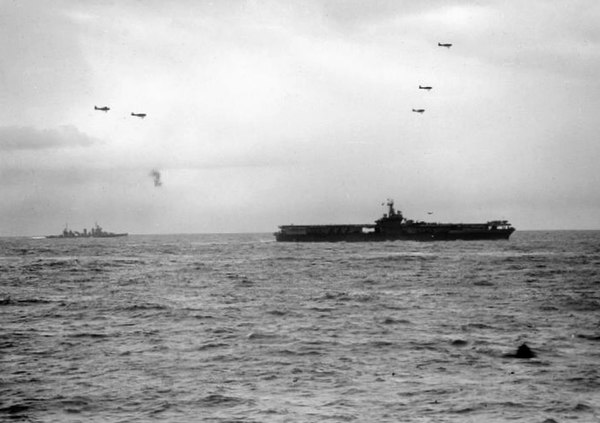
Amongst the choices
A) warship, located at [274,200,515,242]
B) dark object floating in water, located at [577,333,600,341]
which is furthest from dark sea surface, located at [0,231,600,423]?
warship, located at [274,200,515,242]

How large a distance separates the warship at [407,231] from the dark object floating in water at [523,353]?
400ft

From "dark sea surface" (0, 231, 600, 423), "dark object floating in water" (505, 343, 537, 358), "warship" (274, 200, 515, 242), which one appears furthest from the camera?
"warship" (274, 200, 515, 242)

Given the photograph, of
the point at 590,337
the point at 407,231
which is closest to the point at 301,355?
the point at 590,337

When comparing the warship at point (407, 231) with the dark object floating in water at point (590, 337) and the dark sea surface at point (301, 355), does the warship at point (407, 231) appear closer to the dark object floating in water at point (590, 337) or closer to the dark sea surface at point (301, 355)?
the dark sea surface at point (301, 355)

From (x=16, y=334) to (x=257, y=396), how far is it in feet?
52.4

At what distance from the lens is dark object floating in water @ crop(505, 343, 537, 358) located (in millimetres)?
23047

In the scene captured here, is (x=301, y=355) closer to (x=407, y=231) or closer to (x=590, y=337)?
(x=590, y=337)

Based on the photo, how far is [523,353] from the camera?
23172 millimetres

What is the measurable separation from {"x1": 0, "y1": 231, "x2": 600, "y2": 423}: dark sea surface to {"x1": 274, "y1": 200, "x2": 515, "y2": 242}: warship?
9814cm

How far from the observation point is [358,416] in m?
16.3

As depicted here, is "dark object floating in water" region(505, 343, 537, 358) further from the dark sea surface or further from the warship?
the warship

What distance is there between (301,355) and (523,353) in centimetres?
798

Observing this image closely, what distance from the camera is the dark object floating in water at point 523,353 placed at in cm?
2305

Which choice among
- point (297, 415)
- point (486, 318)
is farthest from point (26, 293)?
point (297, 415)
